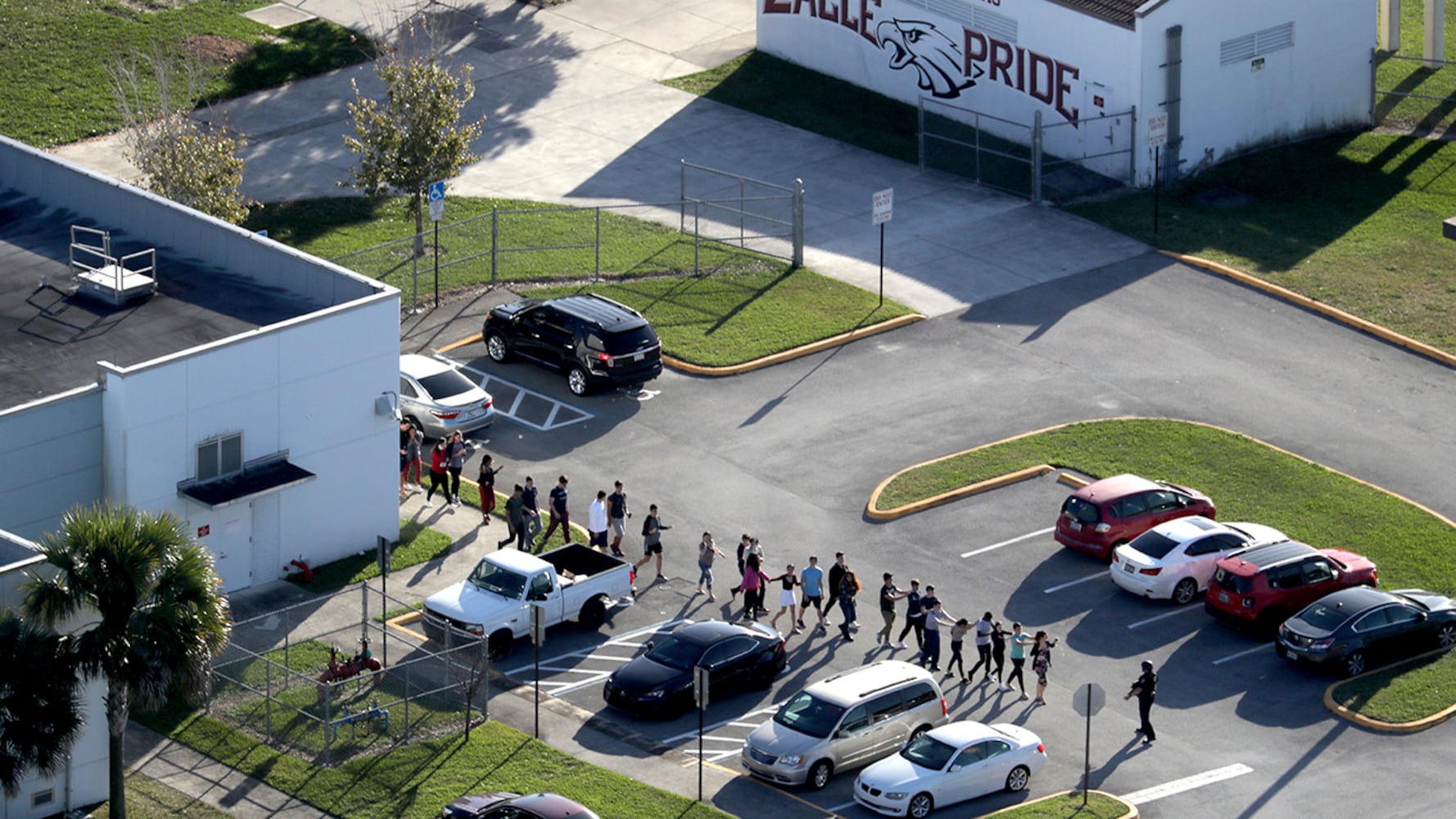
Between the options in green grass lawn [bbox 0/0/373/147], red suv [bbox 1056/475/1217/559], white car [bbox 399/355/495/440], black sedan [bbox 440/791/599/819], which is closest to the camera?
black sedan [bbox 440/791/599/819]

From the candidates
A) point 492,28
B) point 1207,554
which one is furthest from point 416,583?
point 492,28

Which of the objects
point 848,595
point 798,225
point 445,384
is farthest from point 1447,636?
point 798,225

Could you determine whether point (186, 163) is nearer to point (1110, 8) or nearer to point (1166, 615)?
point (1110, 8)

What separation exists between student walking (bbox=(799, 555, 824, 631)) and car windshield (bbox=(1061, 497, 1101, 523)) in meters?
5.14

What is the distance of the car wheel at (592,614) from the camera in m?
36.5

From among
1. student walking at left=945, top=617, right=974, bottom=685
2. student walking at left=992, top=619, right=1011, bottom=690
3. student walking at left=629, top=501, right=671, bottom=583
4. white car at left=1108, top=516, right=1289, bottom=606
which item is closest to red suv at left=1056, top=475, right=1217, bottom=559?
white car at left=1108, top=516, right=1289, bottom=606

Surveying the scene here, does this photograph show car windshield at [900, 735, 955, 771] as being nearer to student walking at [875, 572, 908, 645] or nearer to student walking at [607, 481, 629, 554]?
student walking at [875, 572, 908, 645]

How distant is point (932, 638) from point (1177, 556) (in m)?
5.16

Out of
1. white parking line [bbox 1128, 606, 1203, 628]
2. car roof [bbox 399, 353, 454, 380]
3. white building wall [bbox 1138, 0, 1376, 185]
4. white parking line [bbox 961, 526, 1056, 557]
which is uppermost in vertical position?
white building wall [bbox 1138, 0, 1376, 185]

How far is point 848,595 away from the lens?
119ft

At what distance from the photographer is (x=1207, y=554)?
37594 mm

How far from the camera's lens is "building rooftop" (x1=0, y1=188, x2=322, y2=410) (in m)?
37.0

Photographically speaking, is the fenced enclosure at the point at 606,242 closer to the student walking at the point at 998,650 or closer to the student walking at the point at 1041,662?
the student walking at the point at 998,650

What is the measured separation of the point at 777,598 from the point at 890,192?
46.2 feet
